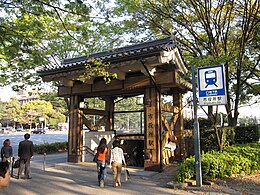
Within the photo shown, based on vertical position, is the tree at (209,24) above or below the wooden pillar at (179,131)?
above

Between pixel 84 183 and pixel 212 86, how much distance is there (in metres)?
4.71

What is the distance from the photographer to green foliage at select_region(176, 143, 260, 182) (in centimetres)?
680

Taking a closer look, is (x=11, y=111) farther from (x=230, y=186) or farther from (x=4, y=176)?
(x=4, y=176)

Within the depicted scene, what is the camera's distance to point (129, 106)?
22.0 metres

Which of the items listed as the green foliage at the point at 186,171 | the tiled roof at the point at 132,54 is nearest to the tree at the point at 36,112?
the tiled roof at the point at 132,54

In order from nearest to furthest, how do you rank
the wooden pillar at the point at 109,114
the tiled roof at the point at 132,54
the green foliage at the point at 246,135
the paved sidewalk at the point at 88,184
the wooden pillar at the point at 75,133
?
the paved sidewalk at the point at 88,184 → the tiled roof at the point at 132,54 → the wooden pillar at the point at 75,133 → the wooden pillar at the point at 109,114 → the green foliage at the point at 246,135

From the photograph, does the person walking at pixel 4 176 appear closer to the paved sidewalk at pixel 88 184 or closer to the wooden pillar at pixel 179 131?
the paved sidewalk at pixel 88 184

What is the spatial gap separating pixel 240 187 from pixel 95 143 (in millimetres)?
6727

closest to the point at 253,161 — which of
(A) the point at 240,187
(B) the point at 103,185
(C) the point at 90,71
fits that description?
(A) the point at 240,187

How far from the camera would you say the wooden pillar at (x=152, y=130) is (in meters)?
8.60

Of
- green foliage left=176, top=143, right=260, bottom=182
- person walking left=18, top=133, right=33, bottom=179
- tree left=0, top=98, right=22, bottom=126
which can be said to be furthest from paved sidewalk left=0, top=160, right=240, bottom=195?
tree left=0, top=98, right=22, bottom=126

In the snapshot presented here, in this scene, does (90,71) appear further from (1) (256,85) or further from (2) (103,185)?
(1) (256,85)

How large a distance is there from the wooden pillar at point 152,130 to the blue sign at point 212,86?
2375 millimetres

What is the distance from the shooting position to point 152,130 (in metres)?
8.80
